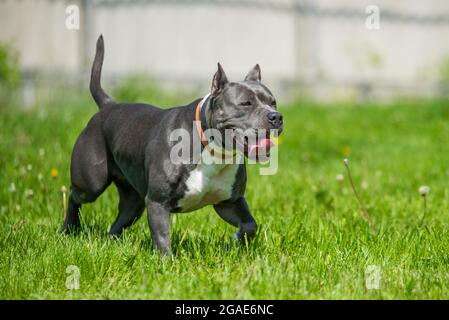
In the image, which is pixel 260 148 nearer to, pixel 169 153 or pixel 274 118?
pixel 274 118

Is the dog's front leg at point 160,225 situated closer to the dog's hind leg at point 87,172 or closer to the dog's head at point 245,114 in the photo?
the dog's head at point 245,114

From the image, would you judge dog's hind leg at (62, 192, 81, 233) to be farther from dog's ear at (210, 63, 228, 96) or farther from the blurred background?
the blurred background

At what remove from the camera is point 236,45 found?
12.0 metres

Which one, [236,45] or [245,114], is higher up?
[236,45]

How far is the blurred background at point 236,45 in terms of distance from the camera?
1080 cm

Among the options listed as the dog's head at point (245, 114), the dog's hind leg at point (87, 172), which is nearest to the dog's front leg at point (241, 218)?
the dog's head at point (245, 114)

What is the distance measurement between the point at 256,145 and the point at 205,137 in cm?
31

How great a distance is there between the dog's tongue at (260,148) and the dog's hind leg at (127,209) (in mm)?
1191

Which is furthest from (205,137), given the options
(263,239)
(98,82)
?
(98,82)

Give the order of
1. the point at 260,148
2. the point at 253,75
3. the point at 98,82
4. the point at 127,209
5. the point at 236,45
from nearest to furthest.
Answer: the point at 260,148 < the point at 253,75 < the point at 127,209 < the point at 98,82 < the point at 236,45

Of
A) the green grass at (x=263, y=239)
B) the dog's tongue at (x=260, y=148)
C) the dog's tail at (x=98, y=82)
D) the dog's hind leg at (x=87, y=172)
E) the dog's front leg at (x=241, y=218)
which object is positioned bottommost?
the green grass at (x=263, y=239)

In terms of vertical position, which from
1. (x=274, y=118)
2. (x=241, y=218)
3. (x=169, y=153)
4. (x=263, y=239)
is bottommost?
(x=263, y=239)

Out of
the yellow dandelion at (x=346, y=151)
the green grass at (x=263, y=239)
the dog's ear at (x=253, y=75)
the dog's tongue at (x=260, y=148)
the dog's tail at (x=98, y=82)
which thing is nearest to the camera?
the green grass at (x=263, y=239)

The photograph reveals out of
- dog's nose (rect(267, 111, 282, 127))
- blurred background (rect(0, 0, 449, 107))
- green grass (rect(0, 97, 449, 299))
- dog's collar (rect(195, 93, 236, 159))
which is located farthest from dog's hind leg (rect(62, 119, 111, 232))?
blurred background (rect(0, 0, 449, 107))
